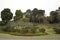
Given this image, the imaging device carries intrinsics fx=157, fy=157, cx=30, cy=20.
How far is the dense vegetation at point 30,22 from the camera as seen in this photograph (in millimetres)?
7566

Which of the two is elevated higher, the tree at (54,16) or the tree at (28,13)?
the tree at (28,13)

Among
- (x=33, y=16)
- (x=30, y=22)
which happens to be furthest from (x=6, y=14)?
(x=30, y=22)

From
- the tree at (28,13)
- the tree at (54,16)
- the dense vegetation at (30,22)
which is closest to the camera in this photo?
the dense vegetation at (30,22)

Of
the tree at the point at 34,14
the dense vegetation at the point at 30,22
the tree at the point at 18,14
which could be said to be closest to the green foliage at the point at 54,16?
the dense vegetation at the point at 30,22

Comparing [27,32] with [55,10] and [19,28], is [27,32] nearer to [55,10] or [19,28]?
[19,28]

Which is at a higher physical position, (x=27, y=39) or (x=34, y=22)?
(x=34, y=22)

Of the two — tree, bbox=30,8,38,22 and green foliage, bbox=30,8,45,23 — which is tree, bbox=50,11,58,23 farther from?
tree, bbox=30,8,38,22

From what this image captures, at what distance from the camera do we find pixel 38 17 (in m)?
8.55

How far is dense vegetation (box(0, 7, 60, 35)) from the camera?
298 inches

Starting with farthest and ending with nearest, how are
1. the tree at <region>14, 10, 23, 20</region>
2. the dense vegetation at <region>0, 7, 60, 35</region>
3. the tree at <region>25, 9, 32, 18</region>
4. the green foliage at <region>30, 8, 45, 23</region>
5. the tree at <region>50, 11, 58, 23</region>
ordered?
the tree at <region>25, 9, 32, 18</region> → the tree at <region>14, 10, 23, 20</region> → the green foliage at <region>30, 8, 45, 23</region> → the tree at <region>50, 11, 58, 23</region> → the dense vegetation at <region>0, 7, 60, 35</region>

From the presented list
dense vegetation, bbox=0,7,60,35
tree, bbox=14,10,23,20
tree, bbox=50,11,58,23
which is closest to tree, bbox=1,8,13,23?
dense vegetation, bbox=0,7,60,35

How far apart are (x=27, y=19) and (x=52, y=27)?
149cm

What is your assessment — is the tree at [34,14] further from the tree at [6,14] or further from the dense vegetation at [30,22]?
the tree at [6,14]

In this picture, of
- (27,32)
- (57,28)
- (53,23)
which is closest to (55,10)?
(53,23)
